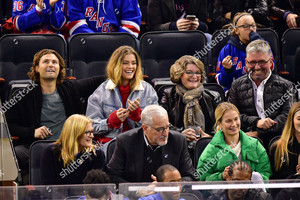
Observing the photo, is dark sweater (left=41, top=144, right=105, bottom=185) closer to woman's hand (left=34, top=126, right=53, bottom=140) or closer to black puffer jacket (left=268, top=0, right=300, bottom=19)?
woman's hand (left=34, top=126, right=53, bottom=140)

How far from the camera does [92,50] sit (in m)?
5.22

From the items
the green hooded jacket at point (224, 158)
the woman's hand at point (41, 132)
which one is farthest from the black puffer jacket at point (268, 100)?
the woman's hand at point (41, 132)

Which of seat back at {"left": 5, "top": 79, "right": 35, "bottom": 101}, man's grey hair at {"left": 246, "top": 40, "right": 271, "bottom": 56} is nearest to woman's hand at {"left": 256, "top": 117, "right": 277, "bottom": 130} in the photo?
man's grey hair at {"left": 246, "top": 40, "right": 271, "bottom": 56}

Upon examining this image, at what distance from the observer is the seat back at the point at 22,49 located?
5156 millimetres

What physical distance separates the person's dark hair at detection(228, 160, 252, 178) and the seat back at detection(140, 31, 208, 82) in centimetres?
163

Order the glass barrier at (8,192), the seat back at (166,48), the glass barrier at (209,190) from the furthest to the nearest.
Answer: the seat back at (166,48) → the glass barrier at (209,190) → the glass barrier at (8,192)

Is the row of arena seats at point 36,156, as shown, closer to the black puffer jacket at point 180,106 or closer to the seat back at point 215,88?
the black puffer jacket at point 180,106

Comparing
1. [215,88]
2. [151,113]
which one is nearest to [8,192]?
[151,113]

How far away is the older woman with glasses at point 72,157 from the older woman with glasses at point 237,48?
4.74 feet

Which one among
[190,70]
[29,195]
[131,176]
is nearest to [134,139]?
[131,176]

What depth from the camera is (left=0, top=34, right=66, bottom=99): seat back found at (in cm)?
516

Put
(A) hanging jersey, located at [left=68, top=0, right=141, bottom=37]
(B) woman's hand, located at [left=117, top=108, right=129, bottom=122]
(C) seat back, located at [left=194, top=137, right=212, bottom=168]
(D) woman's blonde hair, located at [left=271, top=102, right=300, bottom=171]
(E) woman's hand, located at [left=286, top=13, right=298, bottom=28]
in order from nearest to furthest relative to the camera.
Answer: (D) woman's blonde hair, located at [left=271, top=102, right=300, bottom=171], (C) seat back, located at [left=194, top=137, right=212, bottom=168], (B) woman's hand, located at [left=117, top=108, right=129, bottom=122], (A) hanging jersey, located at [left=68, top=0, right=141, bottom=37], (E) woman's hand, located at [left=286, top=13, right=298, bottom=28]

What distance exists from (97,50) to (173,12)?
99 cm

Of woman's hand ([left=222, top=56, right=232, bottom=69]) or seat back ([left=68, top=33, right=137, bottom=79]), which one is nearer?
woman's hand ([left=222, top=56, right=232, bottom=69])
